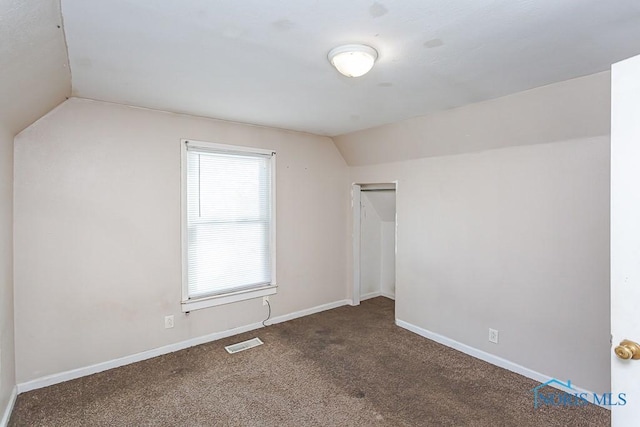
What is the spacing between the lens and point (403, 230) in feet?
12.5

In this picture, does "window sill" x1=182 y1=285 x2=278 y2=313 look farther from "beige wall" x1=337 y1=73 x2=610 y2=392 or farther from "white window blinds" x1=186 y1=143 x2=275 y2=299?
"beige wall" x1=337 y1=73 x2=610 y2=392

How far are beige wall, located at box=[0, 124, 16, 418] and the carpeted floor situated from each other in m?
0.29

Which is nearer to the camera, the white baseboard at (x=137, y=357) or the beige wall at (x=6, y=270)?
the beige wall at (x=6, y=270)

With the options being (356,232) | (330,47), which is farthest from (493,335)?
(330,47)

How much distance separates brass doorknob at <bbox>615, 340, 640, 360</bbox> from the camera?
3.82 ft

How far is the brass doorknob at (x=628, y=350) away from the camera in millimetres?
1163

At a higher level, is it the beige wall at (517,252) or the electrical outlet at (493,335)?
the beige wall at (517,252)

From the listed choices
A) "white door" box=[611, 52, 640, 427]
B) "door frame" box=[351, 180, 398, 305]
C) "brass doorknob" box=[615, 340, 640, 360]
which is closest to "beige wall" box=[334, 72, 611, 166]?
"door frame" box=[351, 180, 398, 305]

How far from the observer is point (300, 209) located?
4043 millimetres

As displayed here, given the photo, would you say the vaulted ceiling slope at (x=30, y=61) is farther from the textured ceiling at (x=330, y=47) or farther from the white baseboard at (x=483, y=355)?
the white baseboard at (x=483, y=355)

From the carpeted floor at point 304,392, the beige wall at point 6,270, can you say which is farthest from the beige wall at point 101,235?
the carpeted floor at point 304,392

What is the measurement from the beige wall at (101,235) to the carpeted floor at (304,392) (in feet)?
1.00

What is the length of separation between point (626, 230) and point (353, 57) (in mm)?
1422

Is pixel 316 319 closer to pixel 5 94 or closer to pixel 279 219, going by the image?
pixel 279 219
